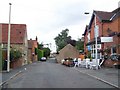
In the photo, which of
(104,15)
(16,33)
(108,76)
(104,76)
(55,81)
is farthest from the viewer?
(16,33)

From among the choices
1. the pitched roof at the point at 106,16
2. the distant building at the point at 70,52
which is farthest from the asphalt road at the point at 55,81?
the distant building at the point at 70,52

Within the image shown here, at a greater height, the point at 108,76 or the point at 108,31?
the point at 108,31

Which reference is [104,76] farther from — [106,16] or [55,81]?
[106,16]

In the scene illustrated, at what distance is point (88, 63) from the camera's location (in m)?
37.4

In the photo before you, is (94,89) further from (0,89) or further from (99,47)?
(99,47)

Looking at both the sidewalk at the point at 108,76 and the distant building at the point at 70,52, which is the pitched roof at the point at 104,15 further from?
Result: the distant building at the point at 70,52

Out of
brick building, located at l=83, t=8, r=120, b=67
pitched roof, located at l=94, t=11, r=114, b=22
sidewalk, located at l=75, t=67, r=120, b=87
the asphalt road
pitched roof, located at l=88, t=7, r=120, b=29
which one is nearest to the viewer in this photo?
the asphalt road

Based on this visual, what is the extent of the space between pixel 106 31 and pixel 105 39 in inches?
341

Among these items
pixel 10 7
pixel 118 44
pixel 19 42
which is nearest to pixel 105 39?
pixel 118 44

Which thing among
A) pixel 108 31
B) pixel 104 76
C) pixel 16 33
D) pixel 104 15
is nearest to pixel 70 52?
pixel 16 33

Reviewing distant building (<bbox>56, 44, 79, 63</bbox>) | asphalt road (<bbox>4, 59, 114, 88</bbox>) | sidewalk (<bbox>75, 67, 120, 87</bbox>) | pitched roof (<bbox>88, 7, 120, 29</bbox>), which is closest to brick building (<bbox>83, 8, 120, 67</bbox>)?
pitched roof (<bbox>88, 7, 120, 29</bbox>)

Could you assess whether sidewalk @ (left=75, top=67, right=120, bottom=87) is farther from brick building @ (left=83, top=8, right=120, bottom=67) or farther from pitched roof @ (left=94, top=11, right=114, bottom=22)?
pitched roof @ (left=94, top=11, right=114, bottom=22)

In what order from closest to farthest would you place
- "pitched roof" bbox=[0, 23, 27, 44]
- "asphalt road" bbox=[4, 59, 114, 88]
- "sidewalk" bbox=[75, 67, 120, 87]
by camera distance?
"asphalt road" bbox=[4, 59, 114, 88], "sidewalk" bbox=[75, 67, 120, 87], "pitched roof" bbox=[0, 23, 27, 44]

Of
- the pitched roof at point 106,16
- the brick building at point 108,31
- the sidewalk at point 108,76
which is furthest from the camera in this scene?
the pitched roof at point 106,16
